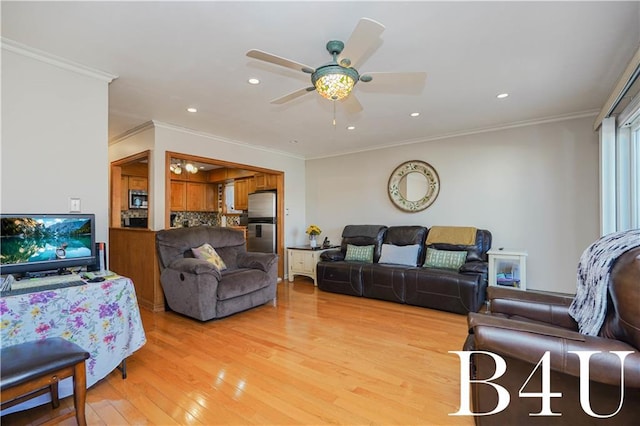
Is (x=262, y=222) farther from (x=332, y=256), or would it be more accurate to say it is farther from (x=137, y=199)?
(x=137, y=199)

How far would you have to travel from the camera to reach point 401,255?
4.48 m

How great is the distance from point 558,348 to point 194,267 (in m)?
3.07

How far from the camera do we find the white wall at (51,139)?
2.15 meters

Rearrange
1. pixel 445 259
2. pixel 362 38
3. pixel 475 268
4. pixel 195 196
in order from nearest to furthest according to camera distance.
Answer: pixel 362 38
pixel 475 268
pixel 445 259
pixel 195 196

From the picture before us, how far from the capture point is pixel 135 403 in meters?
1.94

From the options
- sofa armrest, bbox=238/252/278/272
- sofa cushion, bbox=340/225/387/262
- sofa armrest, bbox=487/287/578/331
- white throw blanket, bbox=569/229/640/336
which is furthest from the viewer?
sofa cushion, bbox=340/225/387/262

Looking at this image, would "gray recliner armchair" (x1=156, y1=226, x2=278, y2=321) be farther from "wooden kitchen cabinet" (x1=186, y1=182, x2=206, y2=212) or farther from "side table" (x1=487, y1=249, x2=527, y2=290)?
"wooden kitchen cabinet" (x1=186, y1=182, x2=206, y2=212)

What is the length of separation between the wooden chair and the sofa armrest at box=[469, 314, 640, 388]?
2003mm

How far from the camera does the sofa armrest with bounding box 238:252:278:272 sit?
4.06 m

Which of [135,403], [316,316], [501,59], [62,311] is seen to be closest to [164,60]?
[62,311]

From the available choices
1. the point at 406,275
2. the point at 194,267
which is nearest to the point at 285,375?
the point at 194,267

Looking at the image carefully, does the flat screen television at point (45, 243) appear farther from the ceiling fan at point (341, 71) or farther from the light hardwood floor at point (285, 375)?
the ceiling fan at point (341, 71)

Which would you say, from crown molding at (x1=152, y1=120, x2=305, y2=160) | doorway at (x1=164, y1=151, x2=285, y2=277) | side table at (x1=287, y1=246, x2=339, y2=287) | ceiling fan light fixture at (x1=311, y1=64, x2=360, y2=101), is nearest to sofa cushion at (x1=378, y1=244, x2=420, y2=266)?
side table at (x1=287, y1=246, x2=339, y2=287)

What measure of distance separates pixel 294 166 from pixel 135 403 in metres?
4.64
